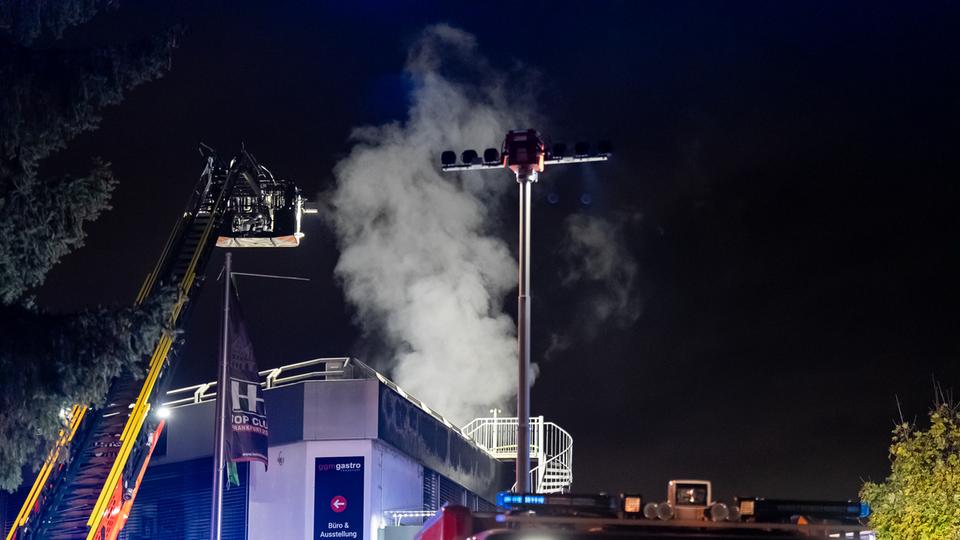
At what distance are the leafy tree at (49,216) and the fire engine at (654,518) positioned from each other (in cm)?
461

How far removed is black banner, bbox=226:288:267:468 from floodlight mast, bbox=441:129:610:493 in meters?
4.54

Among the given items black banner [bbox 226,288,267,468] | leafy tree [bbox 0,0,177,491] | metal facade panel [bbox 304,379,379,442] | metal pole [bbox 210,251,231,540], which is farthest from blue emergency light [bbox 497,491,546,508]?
metal facade panel [bbox 304,379,379,442]

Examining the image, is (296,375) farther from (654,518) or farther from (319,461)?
(654,518)

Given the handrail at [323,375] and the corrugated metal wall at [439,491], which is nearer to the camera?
the handrail at [323,375]

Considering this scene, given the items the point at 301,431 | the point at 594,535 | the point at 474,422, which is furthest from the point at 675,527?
the point at 474,422

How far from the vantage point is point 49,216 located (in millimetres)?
12594

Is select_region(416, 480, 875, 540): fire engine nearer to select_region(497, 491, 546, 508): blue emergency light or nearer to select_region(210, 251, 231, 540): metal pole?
select_region(497, 491, 546, 508): blue emergency light

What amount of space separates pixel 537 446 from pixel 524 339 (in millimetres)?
13782

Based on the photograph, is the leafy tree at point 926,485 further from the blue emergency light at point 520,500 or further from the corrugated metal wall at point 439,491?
the blue emergency light at point 520,500

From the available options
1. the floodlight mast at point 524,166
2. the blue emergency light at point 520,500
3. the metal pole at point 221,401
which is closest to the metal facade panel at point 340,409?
the metal pole at point 221,401

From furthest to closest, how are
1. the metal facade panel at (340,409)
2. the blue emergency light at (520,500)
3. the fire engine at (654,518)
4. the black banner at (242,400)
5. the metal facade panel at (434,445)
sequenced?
the metal facade panel at (434,445), the metal facade panel at (340,409), the black banner at (242,400), the blue emergency light at (520,500), the fire engine at (654,518)

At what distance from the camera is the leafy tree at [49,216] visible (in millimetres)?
11805

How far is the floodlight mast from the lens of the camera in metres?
18.2

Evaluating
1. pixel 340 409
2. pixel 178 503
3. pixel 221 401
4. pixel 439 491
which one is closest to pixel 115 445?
pixel 221 401
